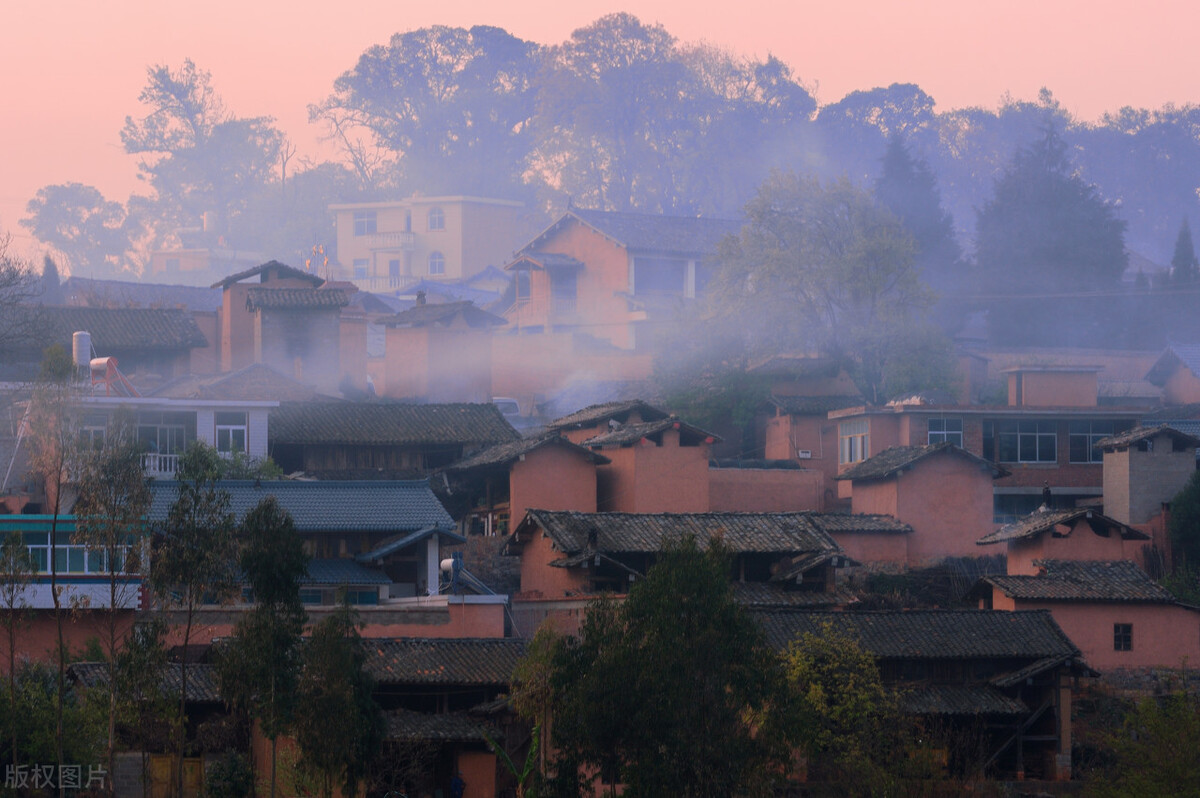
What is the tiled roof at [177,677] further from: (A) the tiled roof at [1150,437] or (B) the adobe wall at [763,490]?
(A) the tiled roof at [1150,437]

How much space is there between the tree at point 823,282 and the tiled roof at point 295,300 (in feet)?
34.1

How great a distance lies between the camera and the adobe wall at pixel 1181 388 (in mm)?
43250

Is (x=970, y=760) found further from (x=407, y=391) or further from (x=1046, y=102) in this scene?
(x=1046, y=102)

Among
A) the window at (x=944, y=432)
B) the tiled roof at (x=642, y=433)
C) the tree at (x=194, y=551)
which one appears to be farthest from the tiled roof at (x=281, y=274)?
the tree at (x=194, y=551)

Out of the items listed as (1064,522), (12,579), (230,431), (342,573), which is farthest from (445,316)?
(12,579)

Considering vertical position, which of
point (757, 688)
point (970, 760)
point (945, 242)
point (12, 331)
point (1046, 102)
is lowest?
point (970, 760)

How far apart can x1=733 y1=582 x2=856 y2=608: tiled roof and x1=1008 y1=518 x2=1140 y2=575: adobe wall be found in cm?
439

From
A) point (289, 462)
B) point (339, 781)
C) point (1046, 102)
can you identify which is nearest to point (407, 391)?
point (289, 462)

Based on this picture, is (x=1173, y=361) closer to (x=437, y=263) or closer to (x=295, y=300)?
(x=295, y=300)

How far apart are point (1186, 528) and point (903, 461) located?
619cm

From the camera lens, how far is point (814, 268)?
4119 cm

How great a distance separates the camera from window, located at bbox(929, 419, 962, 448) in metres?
36.9

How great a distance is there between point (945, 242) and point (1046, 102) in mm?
27286

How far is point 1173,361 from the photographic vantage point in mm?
44344
